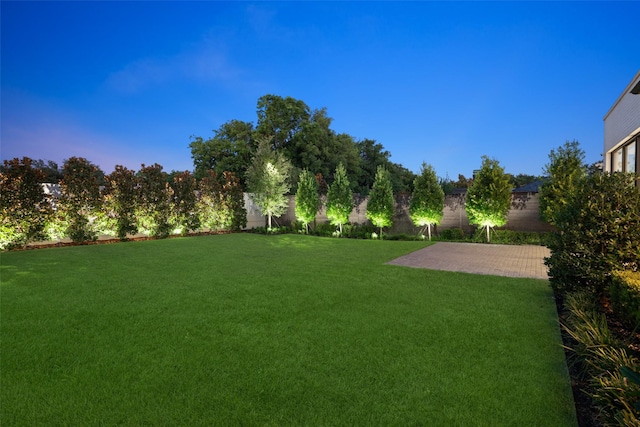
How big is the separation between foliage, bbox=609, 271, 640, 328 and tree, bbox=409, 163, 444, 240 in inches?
433

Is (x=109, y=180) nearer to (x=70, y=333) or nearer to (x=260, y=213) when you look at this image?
(x=260, y=213)

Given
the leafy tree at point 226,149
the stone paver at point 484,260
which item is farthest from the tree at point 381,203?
the leafy tree at point 226,149

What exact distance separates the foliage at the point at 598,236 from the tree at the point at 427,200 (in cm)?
974

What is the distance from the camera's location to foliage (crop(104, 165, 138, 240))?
13922 mm

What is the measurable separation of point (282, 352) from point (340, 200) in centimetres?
1391

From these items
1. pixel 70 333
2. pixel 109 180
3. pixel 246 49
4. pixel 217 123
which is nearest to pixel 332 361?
pixel 70 333

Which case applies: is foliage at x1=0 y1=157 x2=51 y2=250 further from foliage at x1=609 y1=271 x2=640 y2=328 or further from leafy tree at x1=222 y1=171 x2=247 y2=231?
foliage at x1=609 y1=271 x2=640 y2=328

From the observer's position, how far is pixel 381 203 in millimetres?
16125

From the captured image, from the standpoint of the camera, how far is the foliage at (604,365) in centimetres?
204

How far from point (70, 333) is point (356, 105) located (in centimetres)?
3624

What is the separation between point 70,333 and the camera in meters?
3.95

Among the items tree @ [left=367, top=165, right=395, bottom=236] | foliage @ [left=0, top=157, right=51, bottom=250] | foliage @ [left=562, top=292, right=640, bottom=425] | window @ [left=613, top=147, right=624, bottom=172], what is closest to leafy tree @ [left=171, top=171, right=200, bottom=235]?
foliage @ [left=0, top=157, right=51, bottom=250]

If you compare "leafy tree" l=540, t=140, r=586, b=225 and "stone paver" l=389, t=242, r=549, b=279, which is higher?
"leafy tree" l=540, t=140, r=586, b=225

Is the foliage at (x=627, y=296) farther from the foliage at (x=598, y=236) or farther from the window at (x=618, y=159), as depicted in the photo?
the window at (x=618, y=159)
